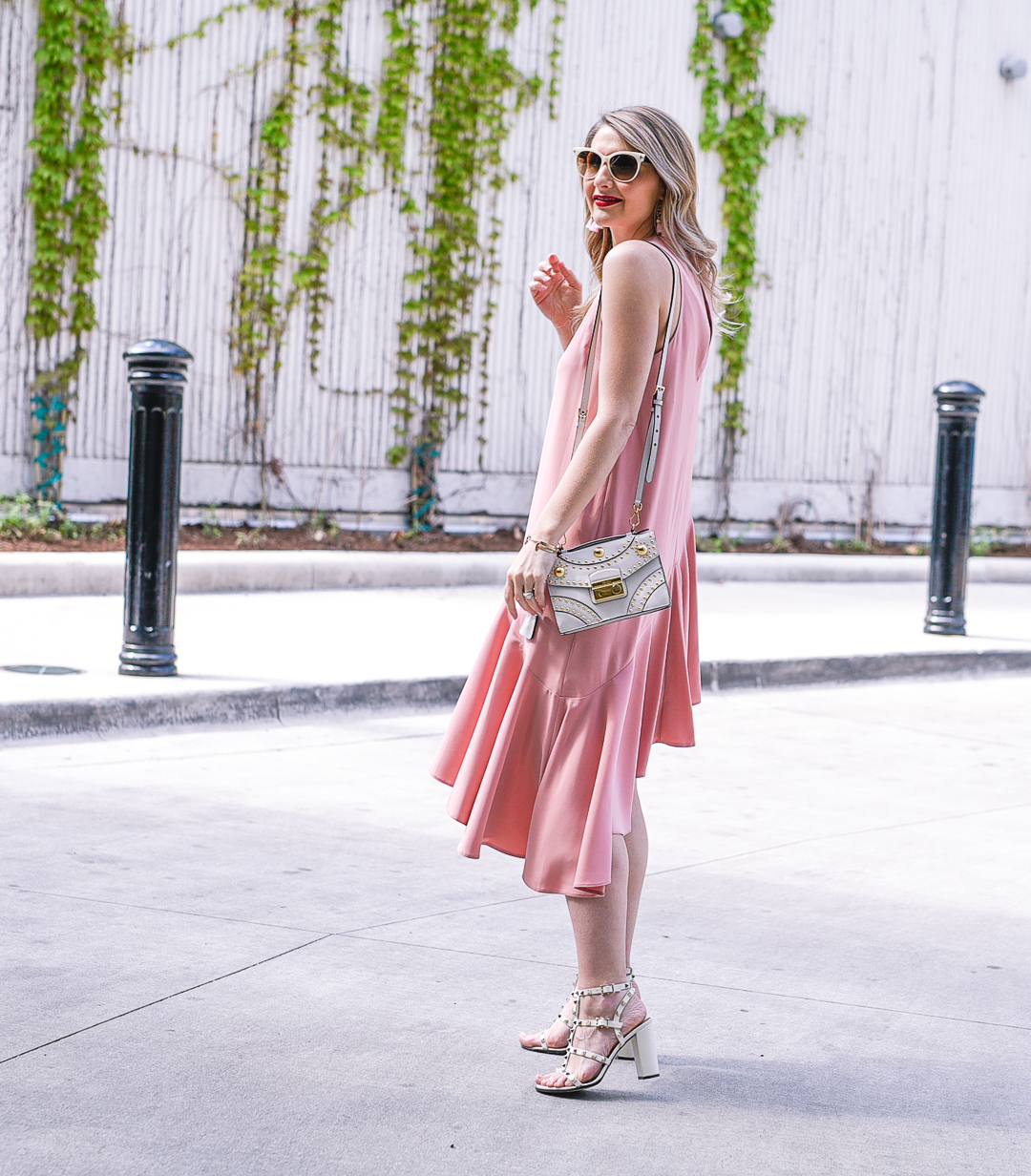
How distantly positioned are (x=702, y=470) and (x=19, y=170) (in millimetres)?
6235

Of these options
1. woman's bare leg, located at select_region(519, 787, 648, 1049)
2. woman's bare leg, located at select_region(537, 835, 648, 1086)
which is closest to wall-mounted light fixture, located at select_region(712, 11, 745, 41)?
woman's bare leg, located at select_region(519, 787, 648, 1049)

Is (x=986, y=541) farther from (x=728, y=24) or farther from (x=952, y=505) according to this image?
(x=952, y=505)

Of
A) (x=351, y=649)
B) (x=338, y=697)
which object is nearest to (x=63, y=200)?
(x=351, y=649)

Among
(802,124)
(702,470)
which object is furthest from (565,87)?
(702,470)

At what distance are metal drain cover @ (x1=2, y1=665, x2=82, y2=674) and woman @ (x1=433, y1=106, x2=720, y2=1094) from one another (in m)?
3.75

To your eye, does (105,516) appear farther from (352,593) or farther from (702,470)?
(702,470)

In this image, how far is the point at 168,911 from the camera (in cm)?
375

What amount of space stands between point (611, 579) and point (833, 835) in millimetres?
2363

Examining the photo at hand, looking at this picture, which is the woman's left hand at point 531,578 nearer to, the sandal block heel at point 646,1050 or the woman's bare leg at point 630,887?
the woman's bare leg at point 630,887

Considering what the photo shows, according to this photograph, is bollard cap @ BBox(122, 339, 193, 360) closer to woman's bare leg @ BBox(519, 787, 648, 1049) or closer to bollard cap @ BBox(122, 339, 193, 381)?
bollard cap @ BBox(122, 339, 193, 381)

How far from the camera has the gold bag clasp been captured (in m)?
2.80

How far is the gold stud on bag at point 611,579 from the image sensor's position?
280cm

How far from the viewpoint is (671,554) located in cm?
298

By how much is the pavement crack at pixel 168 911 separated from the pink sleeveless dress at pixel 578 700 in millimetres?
840
